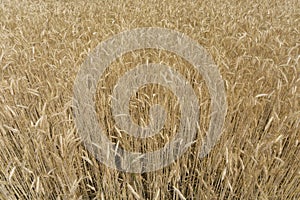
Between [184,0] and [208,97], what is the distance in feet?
9.62

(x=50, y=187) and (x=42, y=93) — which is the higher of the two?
(x=42, y=93)

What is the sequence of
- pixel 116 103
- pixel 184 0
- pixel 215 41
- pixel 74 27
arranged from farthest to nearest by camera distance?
1. pixel 184 0
2. pixel 74 27
3. pixel 215 41
4. pixel 116 103

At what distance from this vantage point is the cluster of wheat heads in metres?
1.09

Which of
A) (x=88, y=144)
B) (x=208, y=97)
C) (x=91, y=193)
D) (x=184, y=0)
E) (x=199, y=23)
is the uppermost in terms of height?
(x=184, y=0)

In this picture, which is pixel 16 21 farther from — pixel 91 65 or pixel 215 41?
pixel 215 41

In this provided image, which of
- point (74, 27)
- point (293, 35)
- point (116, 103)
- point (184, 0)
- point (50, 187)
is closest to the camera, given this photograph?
point (50, 187)

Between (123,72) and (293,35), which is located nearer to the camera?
(123,72)

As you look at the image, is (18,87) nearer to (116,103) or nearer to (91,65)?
(91,65)

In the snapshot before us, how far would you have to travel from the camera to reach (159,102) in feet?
4.54

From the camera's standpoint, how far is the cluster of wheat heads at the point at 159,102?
1.09m

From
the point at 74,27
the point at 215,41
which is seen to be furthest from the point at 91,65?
the point at 74,27

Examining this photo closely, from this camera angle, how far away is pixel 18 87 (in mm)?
1506

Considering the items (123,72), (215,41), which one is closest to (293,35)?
(215,41)

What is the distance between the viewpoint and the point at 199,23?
274cm
